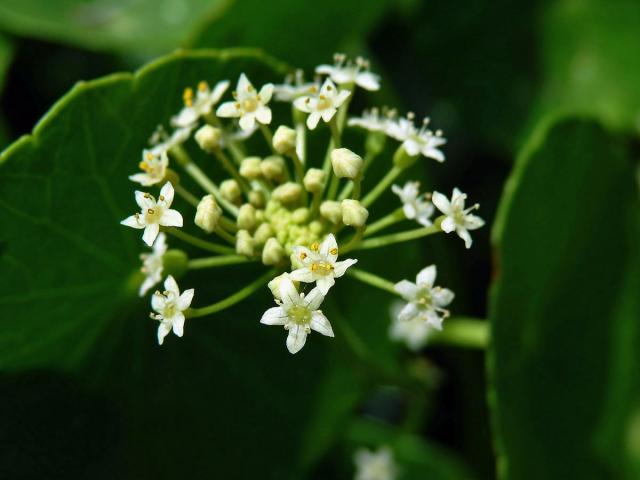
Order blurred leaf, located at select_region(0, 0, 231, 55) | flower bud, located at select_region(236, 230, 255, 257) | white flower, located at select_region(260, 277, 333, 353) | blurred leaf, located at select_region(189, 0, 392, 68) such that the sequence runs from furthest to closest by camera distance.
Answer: blurred leaf, located at select_region(0, 0, 231, 55), blurred leaf, located at select_region(189, 0, 392, 68), flower bud, located at select_region(236, 230, 255, 257), white flower, located at select_region(260, 277, 333, 353)

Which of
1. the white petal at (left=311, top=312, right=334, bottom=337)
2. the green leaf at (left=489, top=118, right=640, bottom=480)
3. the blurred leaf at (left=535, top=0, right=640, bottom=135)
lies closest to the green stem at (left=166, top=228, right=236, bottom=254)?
the white petal at (left=311, top=312, right=334, bottom=337)

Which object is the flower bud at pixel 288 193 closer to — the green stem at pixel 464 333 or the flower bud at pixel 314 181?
the flower bud at pixel 314 181

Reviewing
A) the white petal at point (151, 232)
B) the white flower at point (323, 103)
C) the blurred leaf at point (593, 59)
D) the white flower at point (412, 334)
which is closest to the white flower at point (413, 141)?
the white flower at point (323, 103)

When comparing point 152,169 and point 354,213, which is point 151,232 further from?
point 354,213

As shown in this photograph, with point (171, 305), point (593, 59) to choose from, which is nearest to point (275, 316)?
point (171, 305)

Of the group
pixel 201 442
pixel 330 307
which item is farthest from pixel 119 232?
pixel 201 442

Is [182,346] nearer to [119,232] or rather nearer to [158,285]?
[158,285]

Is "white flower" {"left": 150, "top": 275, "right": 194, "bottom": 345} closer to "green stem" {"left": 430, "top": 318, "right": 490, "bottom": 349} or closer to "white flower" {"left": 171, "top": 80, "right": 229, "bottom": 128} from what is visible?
"white flower" {"left": 171, "top": 80, "right": 229, "bottom": 128}
